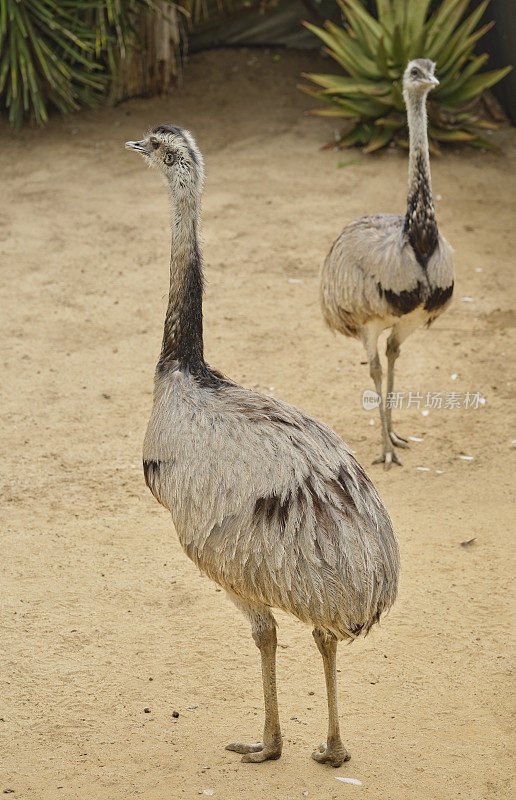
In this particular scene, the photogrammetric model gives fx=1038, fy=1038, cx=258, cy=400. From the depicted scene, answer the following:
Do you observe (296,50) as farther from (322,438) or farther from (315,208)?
(322,438)

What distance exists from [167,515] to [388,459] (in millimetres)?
1356

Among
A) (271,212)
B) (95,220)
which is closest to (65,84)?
(95,220)

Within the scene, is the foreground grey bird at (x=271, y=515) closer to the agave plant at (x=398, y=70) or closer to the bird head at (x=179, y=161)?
the bird head at (x=179, y=161)

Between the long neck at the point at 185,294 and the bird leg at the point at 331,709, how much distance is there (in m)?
1.14

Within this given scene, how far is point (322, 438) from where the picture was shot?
3684 millimetres

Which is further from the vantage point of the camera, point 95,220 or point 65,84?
point 65,84

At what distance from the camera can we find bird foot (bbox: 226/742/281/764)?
12.1ft

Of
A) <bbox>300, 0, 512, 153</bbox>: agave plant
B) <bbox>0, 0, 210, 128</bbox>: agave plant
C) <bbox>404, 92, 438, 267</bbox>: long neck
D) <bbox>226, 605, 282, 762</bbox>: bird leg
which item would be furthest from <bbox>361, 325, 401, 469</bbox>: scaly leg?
<bbox>0, 0, 210, 128</bbox>: agave plant

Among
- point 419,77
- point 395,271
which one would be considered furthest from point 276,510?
point 419,77

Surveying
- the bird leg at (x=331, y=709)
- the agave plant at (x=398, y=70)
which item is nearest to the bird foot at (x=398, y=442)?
the bird leg at (x=331, y=709)

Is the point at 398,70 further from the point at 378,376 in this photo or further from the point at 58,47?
the point at 378,376

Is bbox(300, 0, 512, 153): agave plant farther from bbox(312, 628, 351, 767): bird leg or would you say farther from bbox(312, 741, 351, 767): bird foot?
bbox(312, 741, 351, 767): bird foot

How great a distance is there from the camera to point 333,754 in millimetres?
3658

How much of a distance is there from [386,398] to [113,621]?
2309 millimetres
